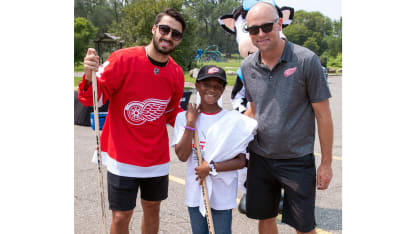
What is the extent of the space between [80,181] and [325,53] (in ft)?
163

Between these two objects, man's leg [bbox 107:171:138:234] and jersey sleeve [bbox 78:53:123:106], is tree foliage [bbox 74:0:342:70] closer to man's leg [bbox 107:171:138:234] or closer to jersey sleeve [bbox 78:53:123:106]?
jersey sleeve [bbox 78:53:123:106]

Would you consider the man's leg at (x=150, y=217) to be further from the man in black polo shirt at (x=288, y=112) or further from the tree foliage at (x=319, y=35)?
the tree foliage at (x=319, y=35)

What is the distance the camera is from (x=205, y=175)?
2523 millimetres

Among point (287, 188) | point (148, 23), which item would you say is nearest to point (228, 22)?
point (287, 188)

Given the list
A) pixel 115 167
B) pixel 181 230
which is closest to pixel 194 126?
pixel 115 167

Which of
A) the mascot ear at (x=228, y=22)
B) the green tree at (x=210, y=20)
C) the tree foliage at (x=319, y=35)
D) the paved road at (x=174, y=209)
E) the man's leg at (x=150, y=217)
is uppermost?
the tree foliage at (x=319, y=35)

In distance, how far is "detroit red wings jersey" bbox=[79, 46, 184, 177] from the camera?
2764 millimetres

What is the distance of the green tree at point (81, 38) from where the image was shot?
32825mm

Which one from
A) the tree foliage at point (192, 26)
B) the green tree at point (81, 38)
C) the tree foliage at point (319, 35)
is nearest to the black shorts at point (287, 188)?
the tree foliage at point (192, 26)

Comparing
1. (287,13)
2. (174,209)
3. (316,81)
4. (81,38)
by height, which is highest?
(81,38)

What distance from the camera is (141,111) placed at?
279 cm

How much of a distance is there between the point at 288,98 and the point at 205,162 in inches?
28.8

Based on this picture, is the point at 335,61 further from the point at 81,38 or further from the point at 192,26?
the point at 192,26

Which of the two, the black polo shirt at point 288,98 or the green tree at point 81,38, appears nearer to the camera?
the black polo shirt at point 288,98
